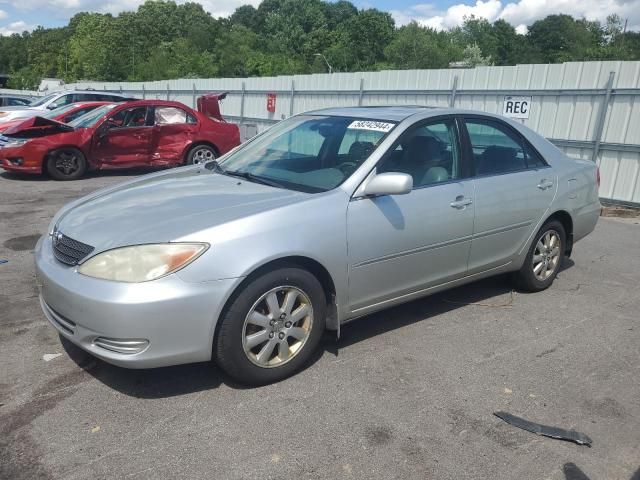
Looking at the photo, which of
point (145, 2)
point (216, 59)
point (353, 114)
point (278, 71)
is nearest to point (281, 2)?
point (145, 2)

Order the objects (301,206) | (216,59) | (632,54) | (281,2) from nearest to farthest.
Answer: (301,206) < (632,54) < (216,59) < (281,2)

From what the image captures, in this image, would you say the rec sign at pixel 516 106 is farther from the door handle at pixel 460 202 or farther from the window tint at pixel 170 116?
the door handle at pixel 460 202

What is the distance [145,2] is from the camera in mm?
99438

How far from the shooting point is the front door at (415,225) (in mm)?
3580

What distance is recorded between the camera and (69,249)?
3191 mm

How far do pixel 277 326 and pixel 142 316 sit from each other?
0.80m

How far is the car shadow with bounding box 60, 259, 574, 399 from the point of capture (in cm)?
328

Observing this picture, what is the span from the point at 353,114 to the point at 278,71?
60.0 m

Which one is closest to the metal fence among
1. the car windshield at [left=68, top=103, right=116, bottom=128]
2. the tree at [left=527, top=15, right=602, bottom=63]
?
the car windshield at [left=68, top=103, right=116, bottom=128]

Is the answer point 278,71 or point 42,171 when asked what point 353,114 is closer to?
point 42,171

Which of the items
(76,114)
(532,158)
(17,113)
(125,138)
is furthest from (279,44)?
(532,158)

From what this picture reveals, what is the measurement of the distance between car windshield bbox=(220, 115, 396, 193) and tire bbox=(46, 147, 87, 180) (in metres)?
7.29

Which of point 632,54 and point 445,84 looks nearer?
point 445,84

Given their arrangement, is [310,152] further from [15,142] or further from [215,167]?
[15,142]
